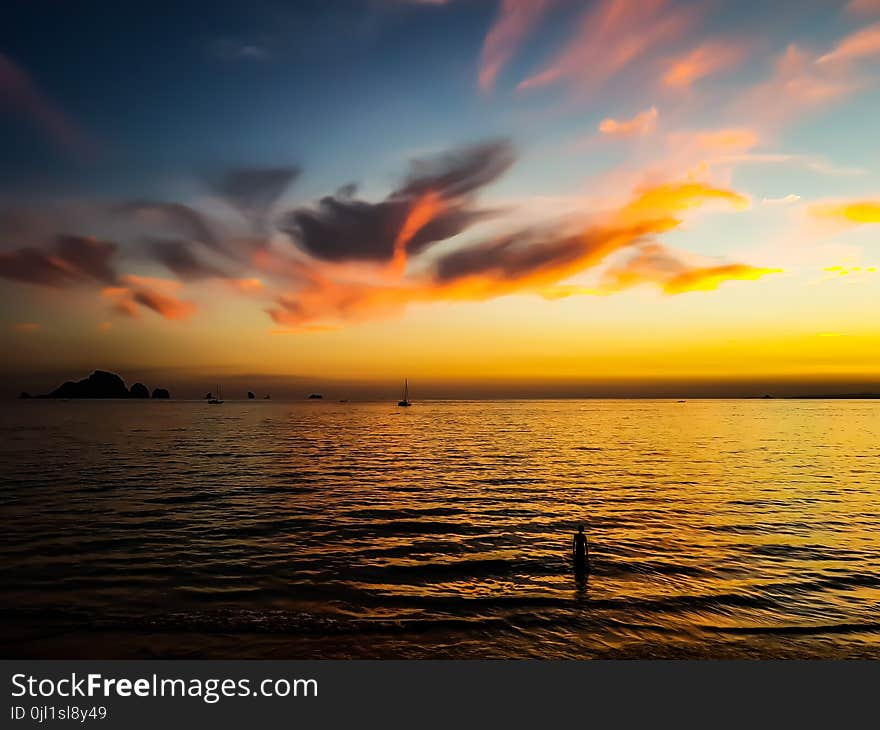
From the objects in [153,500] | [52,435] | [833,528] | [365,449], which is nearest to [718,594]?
[833,528]

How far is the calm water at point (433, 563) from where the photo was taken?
52.9 ft

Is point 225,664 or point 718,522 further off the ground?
point 225,664

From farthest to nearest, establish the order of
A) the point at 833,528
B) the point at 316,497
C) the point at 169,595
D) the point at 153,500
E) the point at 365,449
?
the point at 365,449, the point at 316,497, the point at 153,500, the point at 833,528, the point at 169,595

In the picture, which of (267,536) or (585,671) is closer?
(585,671)

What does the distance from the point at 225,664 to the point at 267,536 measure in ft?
54.9

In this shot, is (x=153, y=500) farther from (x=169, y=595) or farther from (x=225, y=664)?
(x=225, y=664)

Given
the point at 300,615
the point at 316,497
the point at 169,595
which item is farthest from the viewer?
the point at 316,497

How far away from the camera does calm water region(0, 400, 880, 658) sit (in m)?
16.1

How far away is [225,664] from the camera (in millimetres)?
12695

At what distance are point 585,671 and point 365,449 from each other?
70060 millimetres

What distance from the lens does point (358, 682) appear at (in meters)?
11.9

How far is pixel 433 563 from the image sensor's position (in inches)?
949

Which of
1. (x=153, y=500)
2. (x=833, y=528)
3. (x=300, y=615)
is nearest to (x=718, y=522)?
(x=833, y=528)

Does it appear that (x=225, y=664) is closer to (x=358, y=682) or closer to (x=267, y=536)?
(x=358, y=682)
